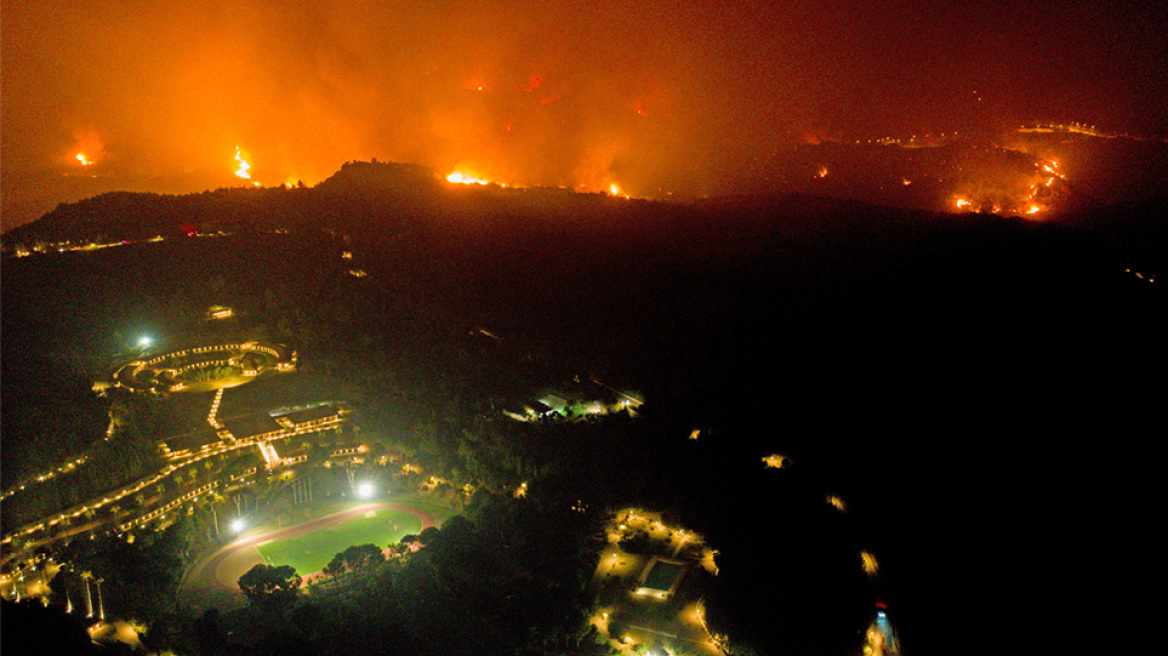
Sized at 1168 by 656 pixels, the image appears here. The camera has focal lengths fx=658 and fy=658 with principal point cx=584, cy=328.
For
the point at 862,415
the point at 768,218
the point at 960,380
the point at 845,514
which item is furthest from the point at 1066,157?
the point at 845,514

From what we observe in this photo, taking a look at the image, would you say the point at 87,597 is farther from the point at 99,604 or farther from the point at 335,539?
the point at 335,539

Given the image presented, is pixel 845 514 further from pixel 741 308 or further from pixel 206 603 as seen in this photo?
pixel 206 603

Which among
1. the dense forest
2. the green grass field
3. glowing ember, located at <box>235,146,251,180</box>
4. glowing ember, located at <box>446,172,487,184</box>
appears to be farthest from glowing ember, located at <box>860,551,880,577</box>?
glowing ember, located at <box>235,146,251,180</box>

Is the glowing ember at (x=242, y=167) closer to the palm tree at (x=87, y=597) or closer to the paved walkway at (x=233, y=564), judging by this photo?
the paved walkway at (x=233, y=564)

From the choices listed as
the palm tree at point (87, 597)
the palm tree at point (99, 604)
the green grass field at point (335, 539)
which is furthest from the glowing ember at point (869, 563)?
the palm tree at point (87, 597)

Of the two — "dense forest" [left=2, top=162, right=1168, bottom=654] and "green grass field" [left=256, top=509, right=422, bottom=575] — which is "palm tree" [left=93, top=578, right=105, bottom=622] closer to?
"dense forest" [left=2, top=162, right=1168, bottom=654]

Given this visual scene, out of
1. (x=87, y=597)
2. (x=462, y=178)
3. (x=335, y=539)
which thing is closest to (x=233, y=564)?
(x=335, y=539)

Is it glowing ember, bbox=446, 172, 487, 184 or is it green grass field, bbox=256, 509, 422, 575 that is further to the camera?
glowing ember, bbox=446, 172, 487, 184
